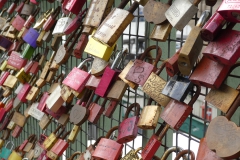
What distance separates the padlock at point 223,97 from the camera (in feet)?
1.98

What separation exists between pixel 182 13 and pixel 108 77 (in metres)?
0.28

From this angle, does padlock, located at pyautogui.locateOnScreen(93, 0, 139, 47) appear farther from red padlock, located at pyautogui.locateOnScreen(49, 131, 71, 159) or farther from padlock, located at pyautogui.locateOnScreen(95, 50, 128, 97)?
red padlock, located at pyautogui.locateOnScreen(49, 131, 71, 159)

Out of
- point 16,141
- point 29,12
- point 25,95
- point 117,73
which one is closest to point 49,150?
point 25,95

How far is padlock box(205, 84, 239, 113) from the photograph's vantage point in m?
0.60

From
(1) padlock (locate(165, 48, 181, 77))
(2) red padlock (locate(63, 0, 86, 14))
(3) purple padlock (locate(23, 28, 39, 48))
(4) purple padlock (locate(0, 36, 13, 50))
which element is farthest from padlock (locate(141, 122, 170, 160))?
(4) purple padlock (locate(0, 36, 13, 50))

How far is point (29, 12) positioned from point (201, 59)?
3.34 feet

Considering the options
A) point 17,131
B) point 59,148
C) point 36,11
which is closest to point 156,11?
point 59,148

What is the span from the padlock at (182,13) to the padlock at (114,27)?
123mm

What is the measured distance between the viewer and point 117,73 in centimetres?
87

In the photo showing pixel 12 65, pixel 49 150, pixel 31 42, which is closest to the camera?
pixel 49 150

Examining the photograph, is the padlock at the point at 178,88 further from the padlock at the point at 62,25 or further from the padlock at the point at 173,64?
the padlock at the point at 62,25

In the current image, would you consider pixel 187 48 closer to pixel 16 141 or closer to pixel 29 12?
pixel 29 12

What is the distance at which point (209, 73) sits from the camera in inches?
23.8

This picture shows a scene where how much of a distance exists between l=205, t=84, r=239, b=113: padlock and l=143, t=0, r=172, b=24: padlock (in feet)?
0.57
